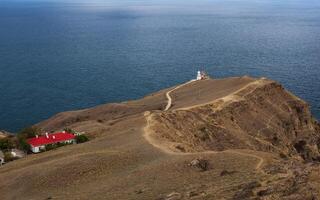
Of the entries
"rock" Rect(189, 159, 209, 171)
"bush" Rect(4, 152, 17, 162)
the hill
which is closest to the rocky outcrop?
the hill

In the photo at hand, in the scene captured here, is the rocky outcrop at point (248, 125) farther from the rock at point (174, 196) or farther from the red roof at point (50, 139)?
the rock at point (174, 196)

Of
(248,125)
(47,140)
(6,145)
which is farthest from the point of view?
(248,125)

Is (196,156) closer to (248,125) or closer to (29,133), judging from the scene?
(248,125)

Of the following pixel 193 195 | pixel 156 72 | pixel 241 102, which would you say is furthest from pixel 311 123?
pixel 156 72

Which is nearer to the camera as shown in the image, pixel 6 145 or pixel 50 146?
pixel 50 146

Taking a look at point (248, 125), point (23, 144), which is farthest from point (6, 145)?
point (248, 125)

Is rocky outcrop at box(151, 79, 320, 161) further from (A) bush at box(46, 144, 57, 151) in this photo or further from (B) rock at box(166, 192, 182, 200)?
(B) rock at box(166, 192, 182, 200)

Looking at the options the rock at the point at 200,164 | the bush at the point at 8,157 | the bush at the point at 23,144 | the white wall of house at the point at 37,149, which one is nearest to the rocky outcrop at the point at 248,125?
the rock at the point at 200,164
